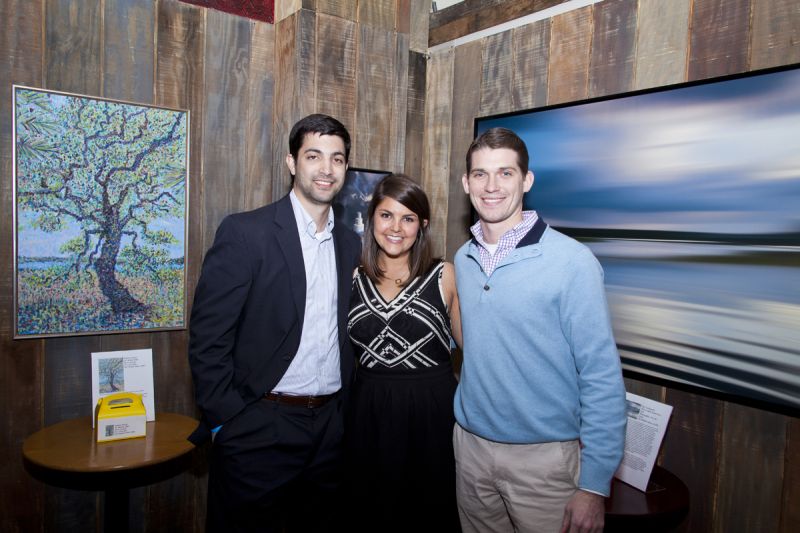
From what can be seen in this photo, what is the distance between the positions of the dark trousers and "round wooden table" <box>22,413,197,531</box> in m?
0.26

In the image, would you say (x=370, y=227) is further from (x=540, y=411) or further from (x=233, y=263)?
(x=540, y=411)

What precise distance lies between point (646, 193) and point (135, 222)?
1934 millimetres

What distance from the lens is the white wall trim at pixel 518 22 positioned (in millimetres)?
2160

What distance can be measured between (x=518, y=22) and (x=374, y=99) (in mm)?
724

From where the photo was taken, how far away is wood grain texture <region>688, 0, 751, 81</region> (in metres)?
1.68

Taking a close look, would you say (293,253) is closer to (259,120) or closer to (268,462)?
(268,462)

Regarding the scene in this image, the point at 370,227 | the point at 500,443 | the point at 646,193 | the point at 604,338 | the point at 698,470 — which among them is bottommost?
the point at 698,470

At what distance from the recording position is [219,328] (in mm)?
1804

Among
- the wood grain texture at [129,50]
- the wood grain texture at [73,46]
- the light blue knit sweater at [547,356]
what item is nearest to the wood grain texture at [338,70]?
the wood grain texture at [129,50]

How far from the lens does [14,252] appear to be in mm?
2102

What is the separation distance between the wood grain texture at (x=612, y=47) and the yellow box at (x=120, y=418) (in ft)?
6.68

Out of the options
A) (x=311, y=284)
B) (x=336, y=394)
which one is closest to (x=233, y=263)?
(x=311, y=284)

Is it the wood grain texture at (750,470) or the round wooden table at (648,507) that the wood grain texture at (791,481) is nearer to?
the wood grain texture at (750,470)

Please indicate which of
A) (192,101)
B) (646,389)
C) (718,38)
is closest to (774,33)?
(718,38)
